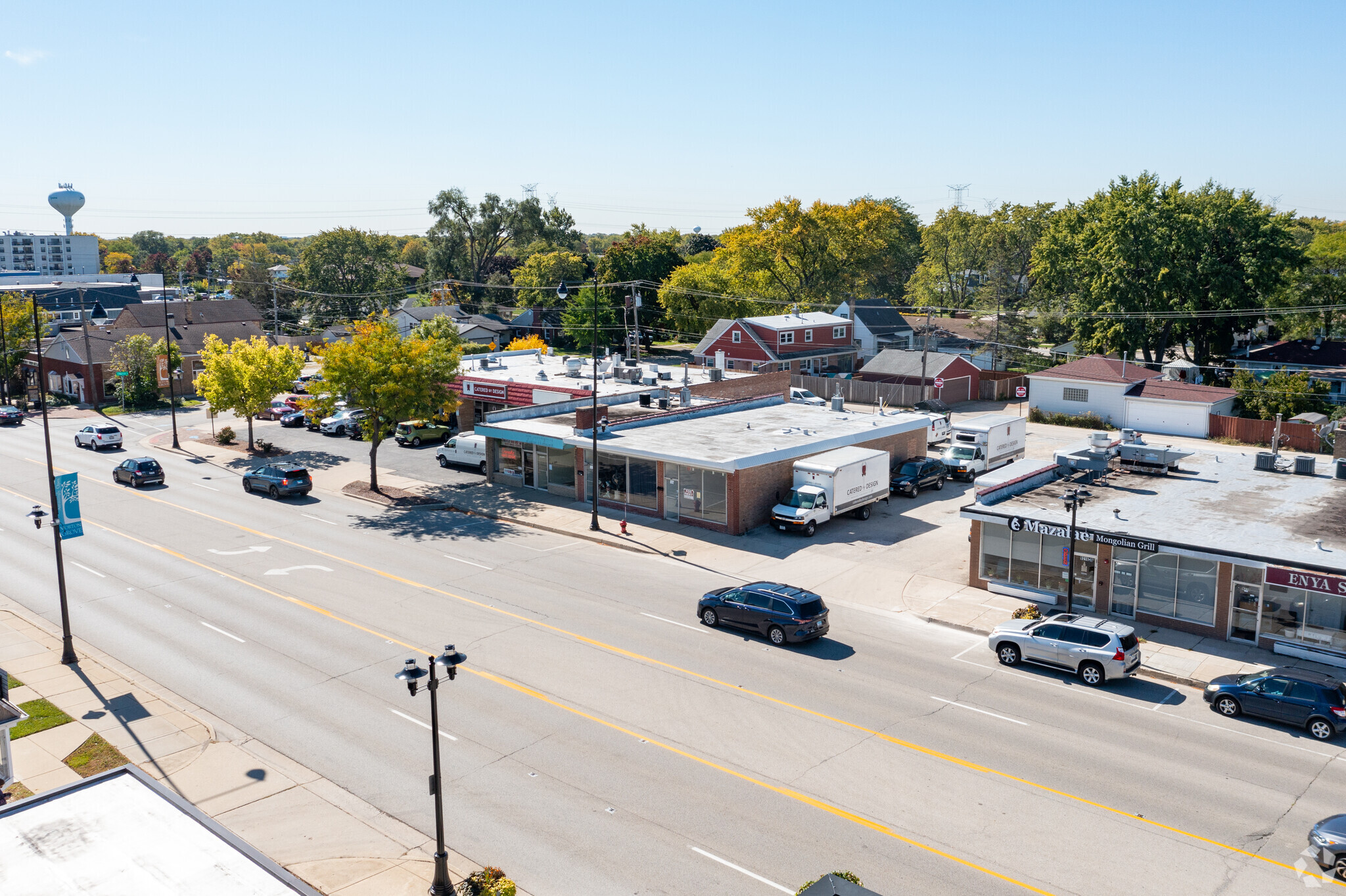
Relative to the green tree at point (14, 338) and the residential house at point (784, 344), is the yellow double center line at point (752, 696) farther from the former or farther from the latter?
the green tree at point (14, 338)

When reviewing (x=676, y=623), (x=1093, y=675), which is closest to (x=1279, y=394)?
(x=1093, y=675)

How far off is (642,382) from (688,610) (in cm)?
2889

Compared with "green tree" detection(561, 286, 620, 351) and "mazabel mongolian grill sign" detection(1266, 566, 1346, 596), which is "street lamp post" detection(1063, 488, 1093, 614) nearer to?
"mazabel mongolian grill sign" detection(1266, 566, 1346, 596)

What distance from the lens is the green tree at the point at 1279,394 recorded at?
2363 inches

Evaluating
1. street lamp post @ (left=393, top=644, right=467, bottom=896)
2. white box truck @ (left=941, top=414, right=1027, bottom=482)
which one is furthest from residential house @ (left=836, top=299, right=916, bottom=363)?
street lamp post @ (left=393, top=644, right=467, bottom=896)

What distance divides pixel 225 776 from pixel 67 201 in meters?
195

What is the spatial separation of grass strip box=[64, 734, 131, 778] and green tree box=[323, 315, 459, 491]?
24.6m

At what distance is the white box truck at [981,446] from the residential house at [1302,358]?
30.7 m

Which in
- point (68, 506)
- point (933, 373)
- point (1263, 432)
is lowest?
point (1263, 432)

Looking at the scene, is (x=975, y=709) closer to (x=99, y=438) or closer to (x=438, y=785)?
(x=438, y=785)

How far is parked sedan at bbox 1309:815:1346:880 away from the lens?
1582 centimetres

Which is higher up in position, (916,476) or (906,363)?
(906,363)

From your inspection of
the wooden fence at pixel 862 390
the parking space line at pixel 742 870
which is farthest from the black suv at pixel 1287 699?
the wooden fence at pixel 862 390

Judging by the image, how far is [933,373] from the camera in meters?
71.9
